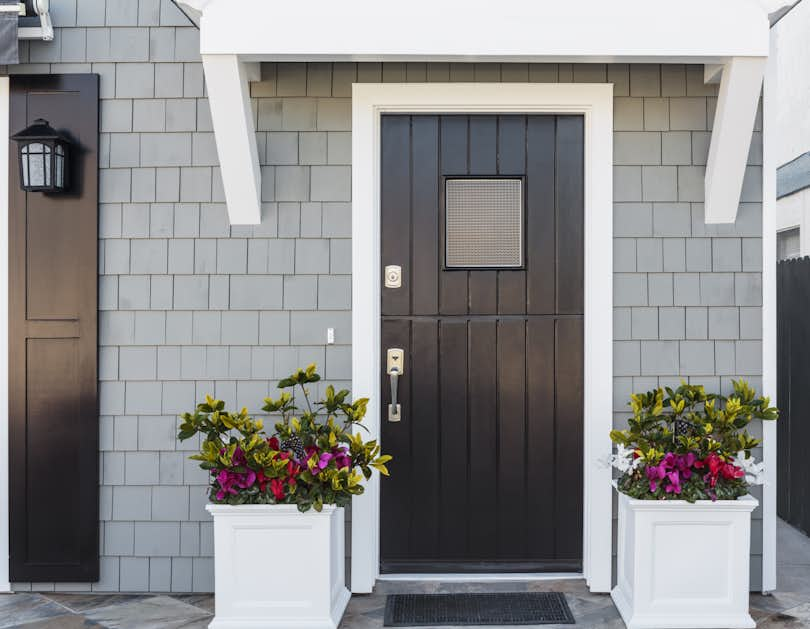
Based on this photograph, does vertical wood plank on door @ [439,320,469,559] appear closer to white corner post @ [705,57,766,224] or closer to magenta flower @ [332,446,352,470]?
magenta flower @ [332,446,352,470]

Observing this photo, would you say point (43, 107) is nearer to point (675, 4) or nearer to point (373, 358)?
point (373, 358)

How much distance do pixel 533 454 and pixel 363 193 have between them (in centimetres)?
133

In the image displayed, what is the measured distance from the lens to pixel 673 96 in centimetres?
345

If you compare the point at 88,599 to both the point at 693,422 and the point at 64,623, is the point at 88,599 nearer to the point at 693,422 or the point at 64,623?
the point at 64,623

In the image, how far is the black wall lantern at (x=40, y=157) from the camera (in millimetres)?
3330

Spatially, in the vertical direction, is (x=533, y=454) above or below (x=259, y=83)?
below

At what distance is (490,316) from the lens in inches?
138

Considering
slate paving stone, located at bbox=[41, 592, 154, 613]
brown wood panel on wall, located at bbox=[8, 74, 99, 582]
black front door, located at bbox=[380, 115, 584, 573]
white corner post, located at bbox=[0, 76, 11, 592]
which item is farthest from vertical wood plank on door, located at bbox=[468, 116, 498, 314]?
white corner post, located at bbox=[0, 76, 11, 592]

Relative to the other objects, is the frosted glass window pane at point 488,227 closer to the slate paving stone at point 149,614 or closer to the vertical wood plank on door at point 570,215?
the vertical wood plank on door at point 570,215

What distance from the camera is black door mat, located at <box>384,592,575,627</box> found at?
314cm

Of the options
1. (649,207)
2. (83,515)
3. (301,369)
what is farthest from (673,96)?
(83,515)

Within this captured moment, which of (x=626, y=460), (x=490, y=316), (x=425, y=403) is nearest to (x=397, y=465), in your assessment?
(x=425, y=403)

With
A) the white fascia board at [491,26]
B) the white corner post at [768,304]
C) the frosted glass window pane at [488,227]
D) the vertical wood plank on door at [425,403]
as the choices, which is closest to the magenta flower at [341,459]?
the vertical wood plank on door at [425,403]

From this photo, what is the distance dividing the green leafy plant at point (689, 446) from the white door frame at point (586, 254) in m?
0.22
